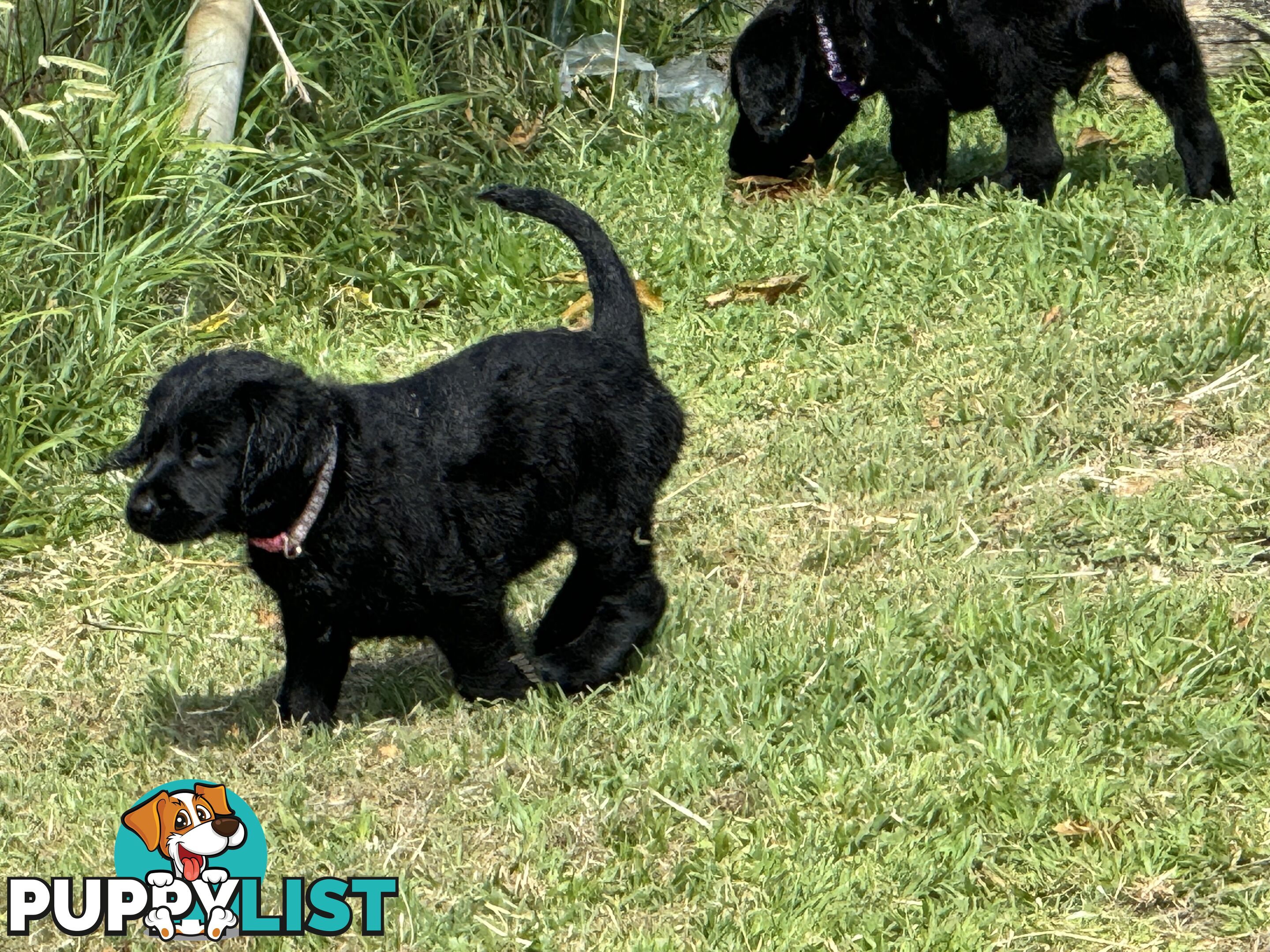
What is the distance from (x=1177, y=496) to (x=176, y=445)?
2738mm

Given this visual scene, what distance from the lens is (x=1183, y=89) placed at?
624 cm

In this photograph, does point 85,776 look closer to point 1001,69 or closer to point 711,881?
point 711,881

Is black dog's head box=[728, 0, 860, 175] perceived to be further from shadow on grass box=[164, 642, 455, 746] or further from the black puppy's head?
shadow on grass box=[164, 642, 455, 746]

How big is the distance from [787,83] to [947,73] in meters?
0.66

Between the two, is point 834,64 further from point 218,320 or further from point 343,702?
point 343,702

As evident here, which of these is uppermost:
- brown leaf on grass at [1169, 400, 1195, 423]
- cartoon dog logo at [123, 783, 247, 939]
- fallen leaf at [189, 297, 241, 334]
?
brown leaf on grass at [1169, 400, 1195, 423]

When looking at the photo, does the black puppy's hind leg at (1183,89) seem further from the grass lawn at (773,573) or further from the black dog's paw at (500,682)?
the black dog's paw at (500,682)

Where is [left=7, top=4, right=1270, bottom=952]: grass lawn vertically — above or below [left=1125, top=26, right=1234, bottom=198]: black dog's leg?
below

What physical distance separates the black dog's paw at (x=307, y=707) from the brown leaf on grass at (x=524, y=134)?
3.83 metres

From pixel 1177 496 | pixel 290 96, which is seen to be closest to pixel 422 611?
pixel 1177 496

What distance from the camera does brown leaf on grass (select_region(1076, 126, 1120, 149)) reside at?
7.22m

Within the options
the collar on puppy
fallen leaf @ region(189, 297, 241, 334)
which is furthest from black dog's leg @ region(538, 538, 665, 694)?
fallen leaf @ region(189, 297, 241, 334)

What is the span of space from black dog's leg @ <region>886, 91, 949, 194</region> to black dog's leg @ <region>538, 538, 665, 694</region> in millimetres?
3188

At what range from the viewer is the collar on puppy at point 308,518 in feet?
12.0
